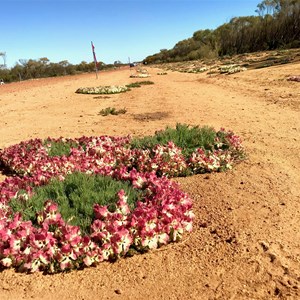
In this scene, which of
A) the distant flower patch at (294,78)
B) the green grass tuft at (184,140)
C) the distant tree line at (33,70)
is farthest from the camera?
the distant tree line at (33,70)

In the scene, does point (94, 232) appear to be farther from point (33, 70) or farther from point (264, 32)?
point (33, 70)

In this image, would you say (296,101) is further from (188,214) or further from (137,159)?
(188,214)

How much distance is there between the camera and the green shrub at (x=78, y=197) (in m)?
3.91

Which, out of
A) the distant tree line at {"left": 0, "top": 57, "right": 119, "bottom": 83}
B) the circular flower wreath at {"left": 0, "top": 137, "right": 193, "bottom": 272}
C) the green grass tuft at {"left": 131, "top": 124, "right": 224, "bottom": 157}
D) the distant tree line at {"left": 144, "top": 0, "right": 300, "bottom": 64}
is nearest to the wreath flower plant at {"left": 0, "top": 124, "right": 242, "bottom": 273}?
the circular flower wreath at {"left": 0, "top": 137, "right": 193, "bottom": 272}

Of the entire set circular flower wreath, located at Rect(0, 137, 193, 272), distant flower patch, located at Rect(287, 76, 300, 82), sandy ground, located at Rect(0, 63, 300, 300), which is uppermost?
circular flower wreath, located at Rect(0, 137, 193, 272)

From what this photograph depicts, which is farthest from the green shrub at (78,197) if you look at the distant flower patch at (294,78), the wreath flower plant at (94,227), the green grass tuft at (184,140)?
the distant flower patch at (294,78)

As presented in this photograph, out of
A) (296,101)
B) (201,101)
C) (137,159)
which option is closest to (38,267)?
(137,159)

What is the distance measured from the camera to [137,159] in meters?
5.74

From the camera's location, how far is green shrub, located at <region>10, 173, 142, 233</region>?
3.91 m

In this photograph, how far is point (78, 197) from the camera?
4.07 m

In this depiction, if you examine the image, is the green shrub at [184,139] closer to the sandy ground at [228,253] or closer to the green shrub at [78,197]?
the sandy ground at [228,253]

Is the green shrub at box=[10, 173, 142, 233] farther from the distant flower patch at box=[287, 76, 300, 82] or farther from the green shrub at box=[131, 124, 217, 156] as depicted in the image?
the distant flower patch at box=[287, 76, 300, 82]

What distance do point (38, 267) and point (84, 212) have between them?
2.58ft

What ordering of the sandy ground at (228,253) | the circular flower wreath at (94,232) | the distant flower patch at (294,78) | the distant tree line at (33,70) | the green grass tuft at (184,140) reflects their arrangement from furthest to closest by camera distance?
the distant tree line at (33,70) < the distant flower patch at (294,78) < the green grass tuft at (184,140) < the circular flower wreath at (94,232) < the sandy ground at (228,253)
